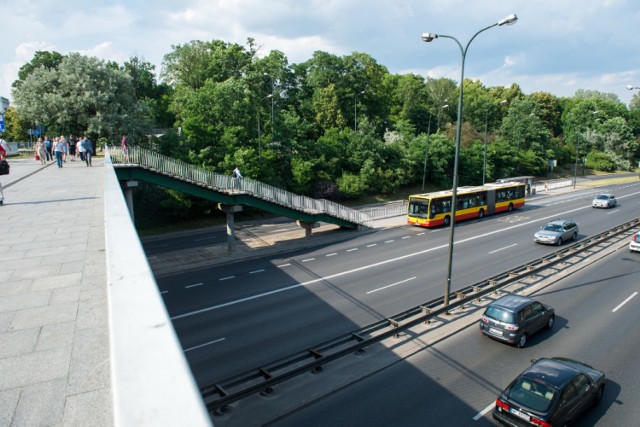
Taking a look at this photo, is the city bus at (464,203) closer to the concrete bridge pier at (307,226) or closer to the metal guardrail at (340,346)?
the concrete bridge pier at (307,226)

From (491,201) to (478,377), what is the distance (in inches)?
1209

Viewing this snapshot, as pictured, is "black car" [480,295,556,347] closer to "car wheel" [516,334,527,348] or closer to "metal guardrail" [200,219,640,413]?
"car wheel" [516,334,527,348]

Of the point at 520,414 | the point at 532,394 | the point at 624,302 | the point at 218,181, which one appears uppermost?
the point at 218,181

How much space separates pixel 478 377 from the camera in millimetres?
11406

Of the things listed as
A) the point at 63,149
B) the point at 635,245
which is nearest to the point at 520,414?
the point at 635,245

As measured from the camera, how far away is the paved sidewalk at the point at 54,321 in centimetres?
349

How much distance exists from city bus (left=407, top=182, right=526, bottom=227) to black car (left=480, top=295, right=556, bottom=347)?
19.2 meters

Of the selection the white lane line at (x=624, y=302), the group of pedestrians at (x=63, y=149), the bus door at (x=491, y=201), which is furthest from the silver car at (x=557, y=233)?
the group of pedestrians at (x=63, y=149)

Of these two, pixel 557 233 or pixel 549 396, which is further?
pixel 557 233

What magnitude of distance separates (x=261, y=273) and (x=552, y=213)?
3281 centimetres

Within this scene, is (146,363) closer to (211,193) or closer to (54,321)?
(54,321)

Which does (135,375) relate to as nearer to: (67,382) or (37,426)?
(37,426)

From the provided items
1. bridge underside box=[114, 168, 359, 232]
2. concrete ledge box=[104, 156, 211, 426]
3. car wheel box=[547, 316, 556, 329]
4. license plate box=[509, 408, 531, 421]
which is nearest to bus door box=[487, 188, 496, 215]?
bridge underside box=[114, 168, 359, 232]

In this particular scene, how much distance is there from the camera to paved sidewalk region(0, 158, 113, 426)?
3.49 meters
